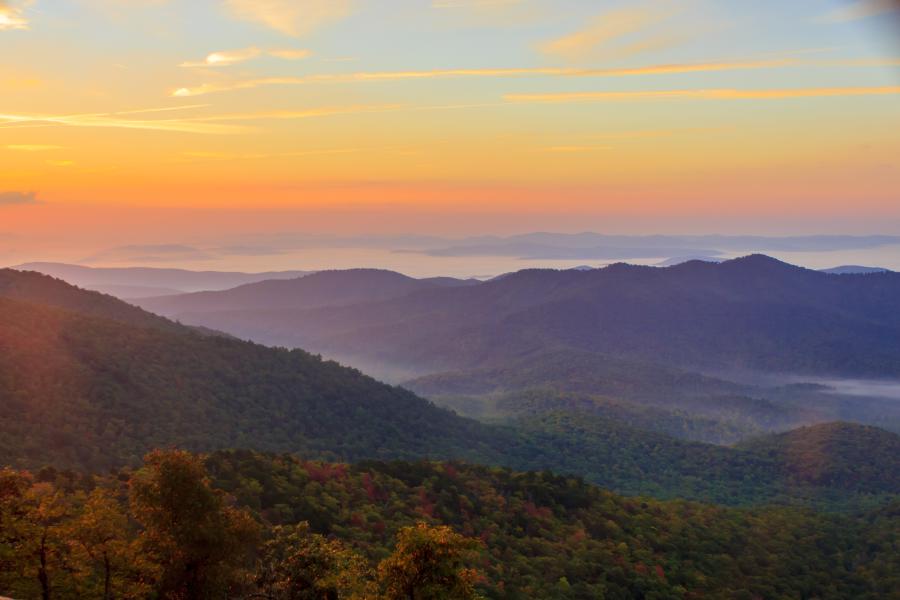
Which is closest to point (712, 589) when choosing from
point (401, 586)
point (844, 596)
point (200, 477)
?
point (844, 596)

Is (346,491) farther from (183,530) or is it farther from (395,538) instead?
(183,530)

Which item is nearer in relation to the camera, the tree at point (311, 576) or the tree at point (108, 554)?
the tree at point (108, 554)

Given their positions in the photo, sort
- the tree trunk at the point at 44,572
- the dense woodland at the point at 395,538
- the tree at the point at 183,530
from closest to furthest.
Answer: the tree trunk at the point at 44,572 → the dense woodland at the point at 395,538 → the tree at the point at 183,530

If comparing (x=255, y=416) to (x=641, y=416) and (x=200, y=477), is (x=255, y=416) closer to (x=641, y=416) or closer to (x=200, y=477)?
(x=200, y=477)

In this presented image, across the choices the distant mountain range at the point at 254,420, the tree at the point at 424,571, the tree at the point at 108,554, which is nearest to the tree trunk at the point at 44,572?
the tree at the point at 108,554

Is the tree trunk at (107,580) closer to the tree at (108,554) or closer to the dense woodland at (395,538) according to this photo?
the tree at (108,554)

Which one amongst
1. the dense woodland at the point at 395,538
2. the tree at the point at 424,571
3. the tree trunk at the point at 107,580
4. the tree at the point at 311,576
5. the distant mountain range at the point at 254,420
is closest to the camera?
the tree at the point at 424,571

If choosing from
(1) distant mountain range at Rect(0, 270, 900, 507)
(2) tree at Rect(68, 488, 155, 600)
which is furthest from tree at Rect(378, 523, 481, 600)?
(1) distant mountain range at Rect(0, 270, 900, 507)
